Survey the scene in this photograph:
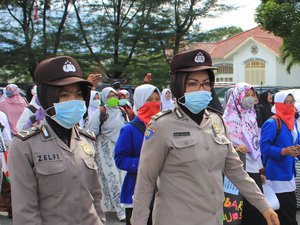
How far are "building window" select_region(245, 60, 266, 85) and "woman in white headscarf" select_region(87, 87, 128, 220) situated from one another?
4142 cm

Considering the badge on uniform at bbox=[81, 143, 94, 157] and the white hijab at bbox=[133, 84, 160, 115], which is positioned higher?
the white hijab at bbox=[133, 84, 160, 115]

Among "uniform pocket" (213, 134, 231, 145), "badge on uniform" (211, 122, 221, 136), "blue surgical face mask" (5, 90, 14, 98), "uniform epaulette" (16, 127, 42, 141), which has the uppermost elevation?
"blue surgical face mask" (5, 90, 14, 98)

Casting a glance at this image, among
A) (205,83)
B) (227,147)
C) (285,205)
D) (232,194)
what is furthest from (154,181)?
(285,205)

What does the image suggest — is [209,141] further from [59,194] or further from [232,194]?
[232,194]

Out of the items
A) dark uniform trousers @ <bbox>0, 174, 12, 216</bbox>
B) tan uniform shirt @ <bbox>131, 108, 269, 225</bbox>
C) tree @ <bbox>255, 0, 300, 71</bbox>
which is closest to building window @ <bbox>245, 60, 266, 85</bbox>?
tree @ <bbox>255, 0, 300, 71</bbox>

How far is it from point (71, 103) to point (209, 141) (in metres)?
0.87

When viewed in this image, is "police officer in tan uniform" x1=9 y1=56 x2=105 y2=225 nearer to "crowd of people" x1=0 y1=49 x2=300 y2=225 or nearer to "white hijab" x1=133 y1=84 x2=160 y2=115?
"crowd of people" x1=0 y1=49 x2=300 y2=225

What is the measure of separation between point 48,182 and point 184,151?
817mm

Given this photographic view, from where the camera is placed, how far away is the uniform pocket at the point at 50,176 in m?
2.51

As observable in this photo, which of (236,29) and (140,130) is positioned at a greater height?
(236,29)

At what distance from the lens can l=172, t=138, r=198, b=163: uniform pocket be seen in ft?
9.32

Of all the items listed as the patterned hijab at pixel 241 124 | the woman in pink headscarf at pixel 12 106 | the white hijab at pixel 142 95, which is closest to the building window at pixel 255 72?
the woman in pink headscarf at pixel 12 106

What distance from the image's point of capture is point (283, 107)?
555cm

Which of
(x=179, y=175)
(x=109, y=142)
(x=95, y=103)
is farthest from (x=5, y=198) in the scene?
(x=179, y=175)
